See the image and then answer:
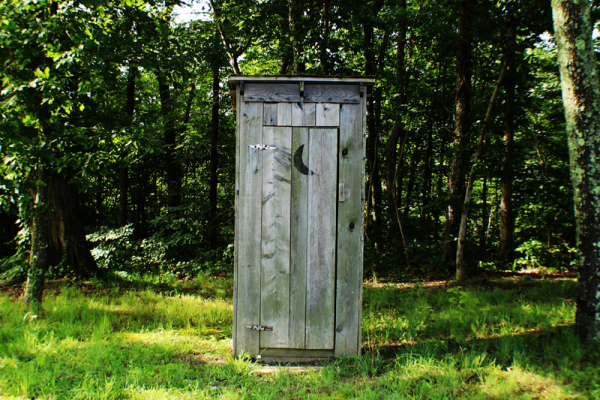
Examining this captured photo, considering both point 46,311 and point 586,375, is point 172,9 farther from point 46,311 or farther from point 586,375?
point 586,375

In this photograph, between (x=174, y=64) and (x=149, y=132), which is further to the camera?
(x=149, y=132)

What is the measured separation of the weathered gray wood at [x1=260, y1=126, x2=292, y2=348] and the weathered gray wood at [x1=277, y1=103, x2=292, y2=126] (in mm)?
87

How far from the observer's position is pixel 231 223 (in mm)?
11086

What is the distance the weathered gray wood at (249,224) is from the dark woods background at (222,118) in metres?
2.08

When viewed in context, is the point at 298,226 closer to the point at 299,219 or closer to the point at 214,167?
the point at 299,219

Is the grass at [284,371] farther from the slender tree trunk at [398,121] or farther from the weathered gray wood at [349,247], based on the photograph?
the slender tree trunk at [398,121]

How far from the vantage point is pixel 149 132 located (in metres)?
5.77

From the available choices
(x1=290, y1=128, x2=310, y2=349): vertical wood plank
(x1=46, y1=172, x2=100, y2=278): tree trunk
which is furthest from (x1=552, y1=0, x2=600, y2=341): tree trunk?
(x1=46, y1=172, x2=100, y2=278): tree trunk

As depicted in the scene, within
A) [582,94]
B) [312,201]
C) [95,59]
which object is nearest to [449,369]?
[312,201]

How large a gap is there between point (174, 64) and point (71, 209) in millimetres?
3513

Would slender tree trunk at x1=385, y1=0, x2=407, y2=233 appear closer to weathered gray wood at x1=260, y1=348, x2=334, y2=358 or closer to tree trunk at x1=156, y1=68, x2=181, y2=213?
tree trunk at x1=156, y1=68, x2=181, y2=213

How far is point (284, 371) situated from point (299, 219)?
1441 millimetres

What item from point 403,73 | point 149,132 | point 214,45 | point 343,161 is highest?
point 403,73

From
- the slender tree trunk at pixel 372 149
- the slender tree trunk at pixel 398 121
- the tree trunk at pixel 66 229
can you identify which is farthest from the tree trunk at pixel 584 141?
the tree trunk at pixel 66 229
